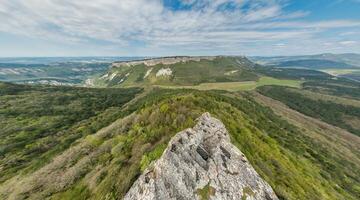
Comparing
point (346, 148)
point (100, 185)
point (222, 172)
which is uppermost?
point (222, 172)

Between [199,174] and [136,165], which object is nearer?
[199,174]

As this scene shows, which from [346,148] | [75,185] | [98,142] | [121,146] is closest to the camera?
[75,185]

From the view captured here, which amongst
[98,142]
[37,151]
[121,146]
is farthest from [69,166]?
[37,151]

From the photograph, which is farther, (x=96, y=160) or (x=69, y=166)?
(x=69, y=166)

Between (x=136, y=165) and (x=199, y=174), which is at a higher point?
(x=199, y=174)

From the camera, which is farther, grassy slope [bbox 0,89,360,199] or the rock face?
grassy slope [bbox 0,89,360,199]

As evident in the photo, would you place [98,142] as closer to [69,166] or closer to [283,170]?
[69,166]

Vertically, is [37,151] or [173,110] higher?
[173,110]

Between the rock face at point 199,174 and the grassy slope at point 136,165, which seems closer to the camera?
the rock face at point 199,174
